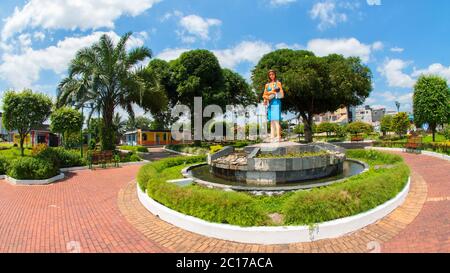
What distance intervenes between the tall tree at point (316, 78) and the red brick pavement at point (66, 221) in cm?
1834

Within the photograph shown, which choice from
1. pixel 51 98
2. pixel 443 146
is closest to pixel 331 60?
pixel 443 146

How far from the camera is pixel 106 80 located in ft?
65.5

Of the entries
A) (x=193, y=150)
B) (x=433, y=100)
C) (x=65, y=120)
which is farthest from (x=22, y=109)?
(x=433, y=100)

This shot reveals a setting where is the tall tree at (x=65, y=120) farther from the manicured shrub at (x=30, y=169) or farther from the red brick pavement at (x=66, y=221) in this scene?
the red brick pavement at (x=66, y=221)

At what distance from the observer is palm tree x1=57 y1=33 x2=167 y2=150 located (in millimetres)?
19438

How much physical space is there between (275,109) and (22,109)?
15948 millimetres

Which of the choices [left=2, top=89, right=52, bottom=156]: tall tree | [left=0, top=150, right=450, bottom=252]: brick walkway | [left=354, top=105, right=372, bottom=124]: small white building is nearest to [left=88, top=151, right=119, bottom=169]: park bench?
[left=2, top=89, right=52, bottom=156]: tall tree

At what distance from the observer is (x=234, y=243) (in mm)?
5289

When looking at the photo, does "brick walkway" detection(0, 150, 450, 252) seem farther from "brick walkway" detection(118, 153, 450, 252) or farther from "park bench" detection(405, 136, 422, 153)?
"park bench" detection(405, 136, 422, 153)

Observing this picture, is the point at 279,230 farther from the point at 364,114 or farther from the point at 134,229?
the point at 364,114

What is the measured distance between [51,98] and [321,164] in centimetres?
1982

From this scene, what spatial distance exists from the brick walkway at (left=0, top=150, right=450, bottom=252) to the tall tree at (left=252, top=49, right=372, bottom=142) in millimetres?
15940

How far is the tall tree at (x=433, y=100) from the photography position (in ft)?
80.9
